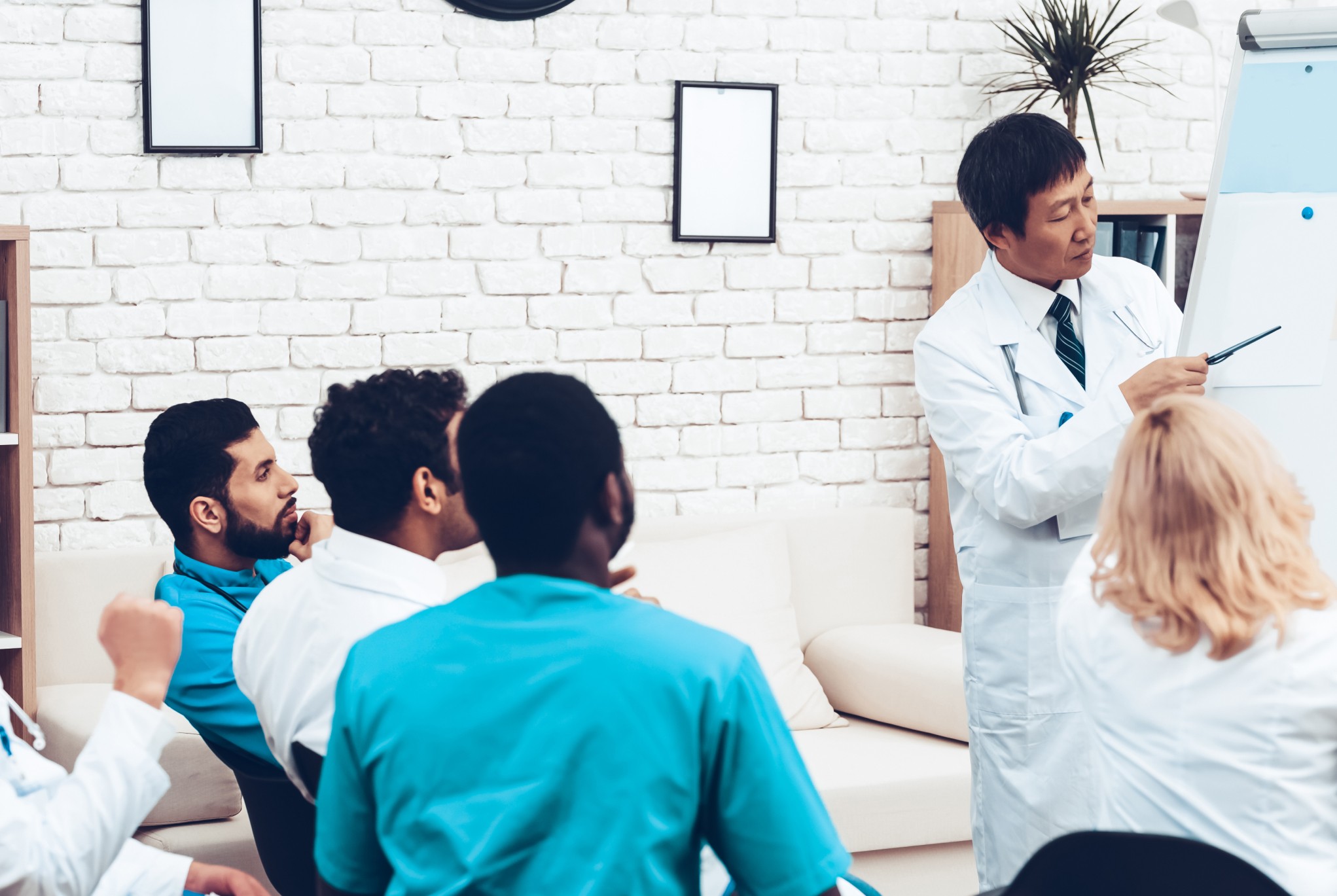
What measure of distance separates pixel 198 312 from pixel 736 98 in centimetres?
134

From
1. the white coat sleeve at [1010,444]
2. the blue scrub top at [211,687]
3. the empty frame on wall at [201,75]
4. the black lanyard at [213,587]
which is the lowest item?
the blue scrub top at [211,687]

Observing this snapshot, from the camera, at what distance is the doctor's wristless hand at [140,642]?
1.43 metres

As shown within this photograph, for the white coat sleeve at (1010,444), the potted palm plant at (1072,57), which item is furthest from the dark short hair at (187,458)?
the potted palm plant at (1072,57)

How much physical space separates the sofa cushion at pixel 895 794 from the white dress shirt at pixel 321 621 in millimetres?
1233

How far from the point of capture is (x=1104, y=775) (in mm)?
1437

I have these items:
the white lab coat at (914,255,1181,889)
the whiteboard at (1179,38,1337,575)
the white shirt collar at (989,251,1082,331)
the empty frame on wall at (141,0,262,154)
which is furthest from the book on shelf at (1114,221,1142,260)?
the empty frame on wall at (141,0,262,154)

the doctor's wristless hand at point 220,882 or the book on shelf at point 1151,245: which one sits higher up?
the book on shelf at point 1151,245

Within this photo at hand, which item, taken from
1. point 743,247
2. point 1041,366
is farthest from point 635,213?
point 1041,366

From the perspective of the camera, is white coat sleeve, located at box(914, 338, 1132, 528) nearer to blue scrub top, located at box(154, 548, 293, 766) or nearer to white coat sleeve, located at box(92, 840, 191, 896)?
blue scrub top, located at box(154, 548, 293, 766)

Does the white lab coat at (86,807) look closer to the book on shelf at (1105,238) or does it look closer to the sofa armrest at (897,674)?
the sofa armrest at (897,674)

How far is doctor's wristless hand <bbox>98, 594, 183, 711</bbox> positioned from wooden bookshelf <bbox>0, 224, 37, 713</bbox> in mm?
1315

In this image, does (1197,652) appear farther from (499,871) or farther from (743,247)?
(743,247)

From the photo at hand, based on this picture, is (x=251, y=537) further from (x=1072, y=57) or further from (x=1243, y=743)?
(x=1072, y=57)

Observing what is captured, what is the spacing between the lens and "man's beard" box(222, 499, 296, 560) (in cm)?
221
